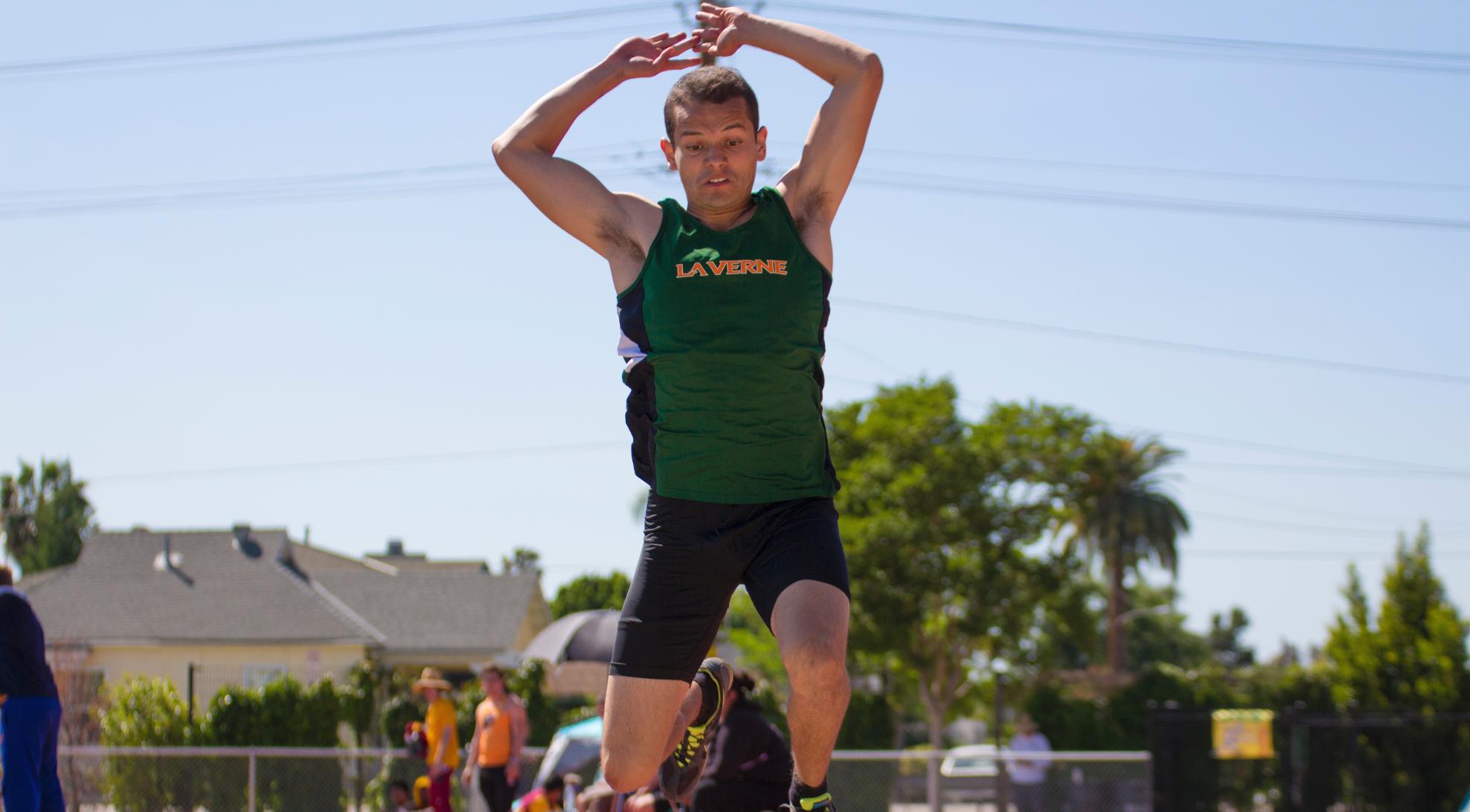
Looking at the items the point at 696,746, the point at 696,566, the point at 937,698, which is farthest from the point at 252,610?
the point at 696,566

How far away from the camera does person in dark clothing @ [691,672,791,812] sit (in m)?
7.08

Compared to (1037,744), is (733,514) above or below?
above

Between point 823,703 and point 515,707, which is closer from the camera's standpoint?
point 823,703

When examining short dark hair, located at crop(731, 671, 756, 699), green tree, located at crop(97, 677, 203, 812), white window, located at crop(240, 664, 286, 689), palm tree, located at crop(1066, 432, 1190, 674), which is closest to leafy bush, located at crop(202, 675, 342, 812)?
green tree, located at crop(97, 677, 203, 812)

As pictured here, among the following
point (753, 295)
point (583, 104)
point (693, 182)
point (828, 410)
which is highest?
point (828, 410)

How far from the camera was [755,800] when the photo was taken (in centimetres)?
706

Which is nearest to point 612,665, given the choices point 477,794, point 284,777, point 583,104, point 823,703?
point 823,703

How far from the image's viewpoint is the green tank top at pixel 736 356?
350 cm

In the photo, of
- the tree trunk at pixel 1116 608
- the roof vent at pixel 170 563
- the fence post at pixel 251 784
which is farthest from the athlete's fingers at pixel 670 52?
the tree trunk at pixel 1116 608

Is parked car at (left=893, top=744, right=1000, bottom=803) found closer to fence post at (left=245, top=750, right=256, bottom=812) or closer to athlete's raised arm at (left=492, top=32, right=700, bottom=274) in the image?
fence post at (left=245, top=750, right=256, bottom=812)

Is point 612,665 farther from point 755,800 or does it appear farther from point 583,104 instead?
point 755,800

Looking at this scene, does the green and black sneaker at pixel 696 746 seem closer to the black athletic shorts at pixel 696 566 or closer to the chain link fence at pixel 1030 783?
the black athletic shorts at pixel 696 566

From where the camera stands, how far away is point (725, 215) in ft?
12.1

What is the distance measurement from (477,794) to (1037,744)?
19.7 ft
